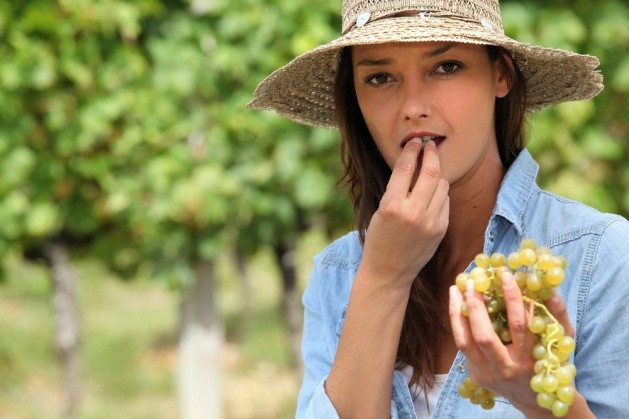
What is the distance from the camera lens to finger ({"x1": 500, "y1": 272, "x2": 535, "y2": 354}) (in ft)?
5.46

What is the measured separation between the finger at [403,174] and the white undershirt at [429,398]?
0.48m

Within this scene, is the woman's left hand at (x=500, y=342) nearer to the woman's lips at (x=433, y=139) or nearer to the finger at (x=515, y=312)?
the finger at (x=515, y=312)

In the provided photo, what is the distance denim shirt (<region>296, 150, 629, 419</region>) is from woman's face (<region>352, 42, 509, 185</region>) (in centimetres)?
16

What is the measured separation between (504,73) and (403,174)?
17.7 inches

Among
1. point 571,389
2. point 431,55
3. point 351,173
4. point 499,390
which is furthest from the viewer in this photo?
point 351,173

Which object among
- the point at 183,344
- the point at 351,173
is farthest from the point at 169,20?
the point at 351,173

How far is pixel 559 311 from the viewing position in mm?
1706

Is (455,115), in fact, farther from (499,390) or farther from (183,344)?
(183,344)

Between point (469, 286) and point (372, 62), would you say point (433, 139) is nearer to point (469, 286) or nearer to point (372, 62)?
point (372, 62)

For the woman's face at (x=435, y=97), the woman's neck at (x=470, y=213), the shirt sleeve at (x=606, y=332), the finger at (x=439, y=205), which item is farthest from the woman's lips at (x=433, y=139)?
the shirt sleeve at (x=606, y=332)

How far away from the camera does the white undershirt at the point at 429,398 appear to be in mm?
2355

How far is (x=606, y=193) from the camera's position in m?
4.81

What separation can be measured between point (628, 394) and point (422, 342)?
526 mm

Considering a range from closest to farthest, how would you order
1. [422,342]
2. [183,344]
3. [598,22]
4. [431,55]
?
[431,55], [422,342], [598,22], [183,344]
